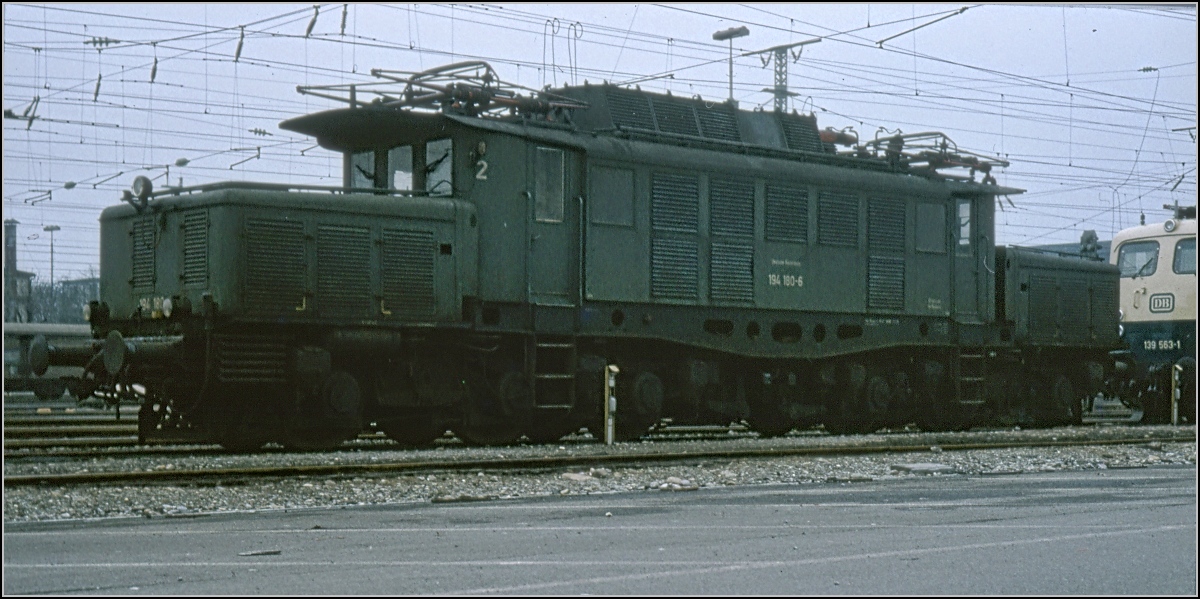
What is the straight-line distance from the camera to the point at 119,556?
7969 mm

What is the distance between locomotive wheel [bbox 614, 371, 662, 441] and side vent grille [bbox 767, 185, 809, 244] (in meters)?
3.02

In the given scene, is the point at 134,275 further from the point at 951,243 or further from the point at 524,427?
the point at 951,243

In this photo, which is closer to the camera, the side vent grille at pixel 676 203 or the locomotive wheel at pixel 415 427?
the locomotive wheel at pixel 415 427

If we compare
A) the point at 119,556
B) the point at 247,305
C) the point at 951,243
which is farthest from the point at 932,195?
the point at 119,556

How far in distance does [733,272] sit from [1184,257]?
36.5 feet

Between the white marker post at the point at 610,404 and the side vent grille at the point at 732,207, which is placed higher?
the side vent grille at the point at 732,207

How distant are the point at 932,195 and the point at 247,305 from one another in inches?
463

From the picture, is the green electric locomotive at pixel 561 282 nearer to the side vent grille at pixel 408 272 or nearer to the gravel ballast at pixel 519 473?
the side vent grille at pixel 408 272

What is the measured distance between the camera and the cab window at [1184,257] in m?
26.2

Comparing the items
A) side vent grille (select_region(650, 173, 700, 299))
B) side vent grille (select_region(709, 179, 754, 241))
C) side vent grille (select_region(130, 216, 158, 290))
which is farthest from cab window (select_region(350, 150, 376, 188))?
side vent grille (select_region(709, 179, 754, 241))

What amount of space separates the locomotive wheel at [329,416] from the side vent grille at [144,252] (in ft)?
7.57

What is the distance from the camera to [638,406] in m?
18.4

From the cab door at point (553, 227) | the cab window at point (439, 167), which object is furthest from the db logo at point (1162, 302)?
the cab window at point (439, 167)

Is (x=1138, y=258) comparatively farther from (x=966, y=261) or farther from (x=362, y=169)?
(x=362, y=169)
